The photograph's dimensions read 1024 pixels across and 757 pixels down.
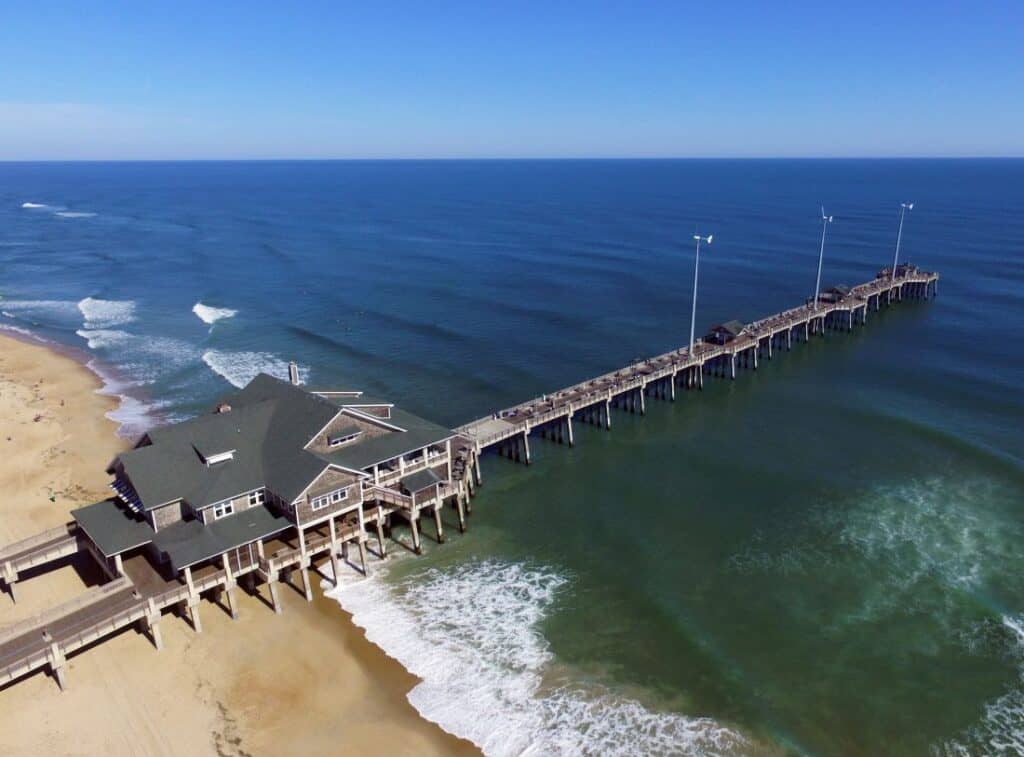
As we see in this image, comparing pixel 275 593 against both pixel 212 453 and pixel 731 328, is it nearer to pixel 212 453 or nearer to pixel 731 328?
pixel 212 453

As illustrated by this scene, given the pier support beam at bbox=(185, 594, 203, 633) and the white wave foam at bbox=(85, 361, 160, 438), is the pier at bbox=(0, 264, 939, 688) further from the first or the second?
the white wave foam at bbox=(85, 361, 160, 438)

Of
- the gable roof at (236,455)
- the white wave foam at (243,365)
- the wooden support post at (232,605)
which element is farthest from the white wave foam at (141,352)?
the wooden support post at (232,605)

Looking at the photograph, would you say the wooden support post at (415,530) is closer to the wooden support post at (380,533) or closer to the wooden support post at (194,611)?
the wooden support post at (380,533)

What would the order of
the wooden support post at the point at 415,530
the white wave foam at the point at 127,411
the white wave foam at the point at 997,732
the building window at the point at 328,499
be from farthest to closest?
the white wave foam at the point at 127,411, the wooden support post at the point at 415,530, the building window at the point at 328,499, the white wave foam at the point at 997,732

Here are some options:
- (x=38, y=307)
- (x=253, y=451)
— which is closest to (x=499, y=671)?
(x=253, y=451)

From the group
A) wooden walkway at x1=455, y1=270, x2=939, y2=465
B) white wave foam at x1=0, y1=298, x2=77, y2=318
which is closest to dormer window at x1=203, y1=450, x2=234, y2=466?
wooden walkway at x1=455, y1=270, x2=939, y2=465
